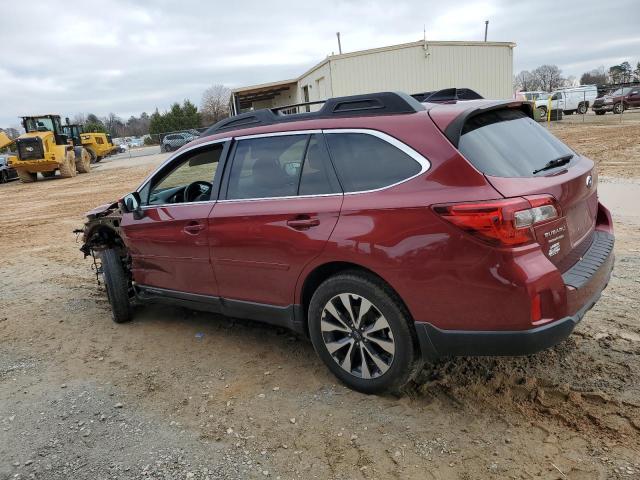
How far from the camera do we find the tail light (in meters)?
2.56

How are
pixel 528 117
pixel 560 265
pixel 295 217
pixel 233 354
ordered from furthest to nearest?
pixel 233 354 < pixel 528 117 < pixel 295 217 < pixel 560 265

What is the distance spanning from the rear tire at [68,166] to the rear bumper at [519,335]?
26.0 meters

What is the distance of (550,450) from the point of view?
8.72 ft

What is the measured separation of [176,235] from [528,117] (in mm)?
2773

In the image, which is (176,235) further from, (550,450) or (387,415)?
(550,450)

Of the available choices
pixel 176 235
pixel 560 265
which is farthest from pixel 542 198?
pixel 176 235

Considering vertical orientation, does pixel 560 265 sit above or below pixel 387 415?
above

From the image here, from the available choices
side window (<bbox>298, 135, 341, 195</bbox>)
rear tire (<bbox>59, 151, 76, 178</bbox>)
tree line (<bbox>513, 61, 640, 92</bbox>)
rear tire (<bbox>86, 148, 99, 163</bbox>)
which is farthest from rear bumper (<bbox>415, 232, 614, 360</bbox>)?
tree line (<bbox>513, 61, 640, 92</bbox>)

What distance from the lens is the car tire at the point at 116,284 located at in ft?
16.3

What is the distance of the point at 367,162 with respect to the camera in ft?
10.2

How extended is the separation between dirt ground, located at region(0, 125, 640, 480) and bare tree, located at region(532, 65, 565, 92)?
10395cm

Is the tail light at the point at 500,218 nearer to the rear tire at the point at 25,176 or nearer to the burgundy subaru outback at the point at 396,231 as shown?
the burgundy subaru outback at the point at 396,231

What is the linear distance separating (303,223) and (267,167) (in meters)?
0.65

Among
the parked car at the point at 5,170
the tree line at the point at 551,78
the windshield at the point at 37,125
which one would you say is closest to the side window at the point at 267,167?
the windshield at the point at 37,125
